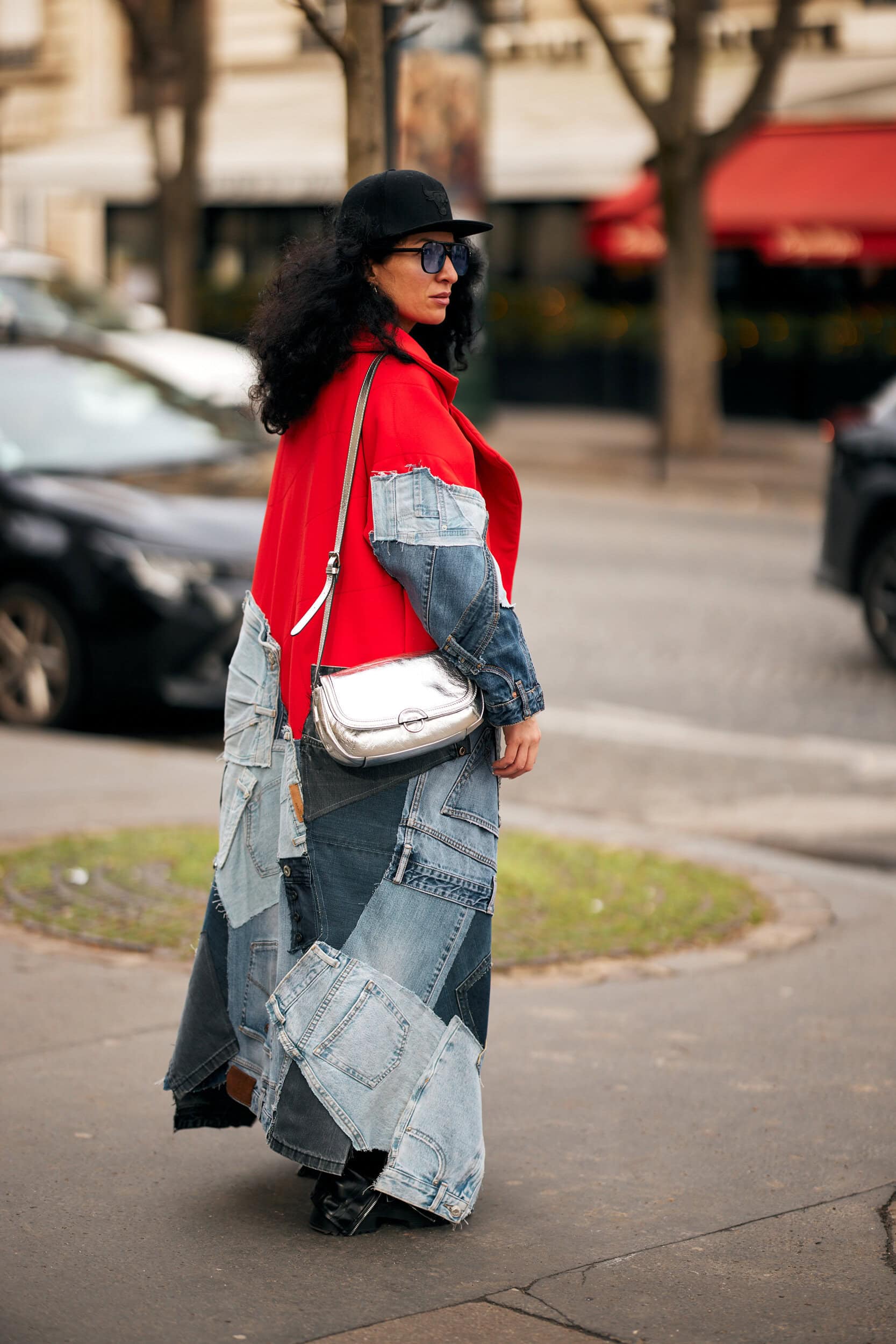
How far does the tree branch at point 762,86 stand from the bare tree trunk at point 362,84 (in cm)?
1282

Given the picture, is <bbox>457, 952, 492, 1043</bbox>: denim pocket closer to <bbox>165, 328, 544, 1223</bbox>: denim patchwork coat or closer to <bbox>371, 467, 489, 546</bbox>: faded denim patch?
<bbox>165, 328, 544, 1223</bbox>: denim patchwork coat

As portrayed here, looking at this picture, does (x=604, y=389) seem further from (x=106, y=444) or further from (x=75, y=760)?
(x=75, y=760)

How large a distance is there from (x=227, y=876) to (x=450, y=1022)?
0.51 m

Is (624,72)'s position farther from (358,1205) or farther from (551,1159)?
(358,1205)

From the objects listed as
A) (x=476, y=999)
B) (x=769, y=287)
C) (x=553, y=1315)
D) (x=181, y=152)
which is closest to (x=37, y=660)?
(x=476, y=999)

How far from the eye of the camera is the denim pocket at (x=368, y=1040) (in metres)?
3.53

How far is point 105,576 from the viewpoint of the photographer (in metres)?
8.20

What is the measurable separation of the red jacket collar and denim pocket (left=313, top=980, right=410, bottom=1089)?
3.58ft

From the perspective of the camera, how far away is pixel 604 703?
9.27 m

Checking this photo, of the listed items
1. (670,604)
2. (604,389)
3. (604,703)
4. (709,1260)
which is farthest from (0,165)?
(709,1260)

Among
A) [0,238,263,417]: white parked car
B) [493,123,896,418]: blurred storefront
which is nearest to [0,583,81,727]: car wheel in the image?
[0,238,263,417]: white parked car

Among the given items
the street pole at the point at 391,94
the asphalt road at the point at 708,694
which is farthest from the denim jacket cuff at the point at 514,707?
the asphalt road at the point at 708,694

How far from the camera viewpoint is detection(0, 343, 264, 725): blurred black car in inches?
320

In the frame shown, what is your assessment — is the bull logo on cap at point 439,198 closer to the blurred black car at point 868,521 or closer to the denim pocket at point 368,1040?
the denim pocket at point 368,1040
